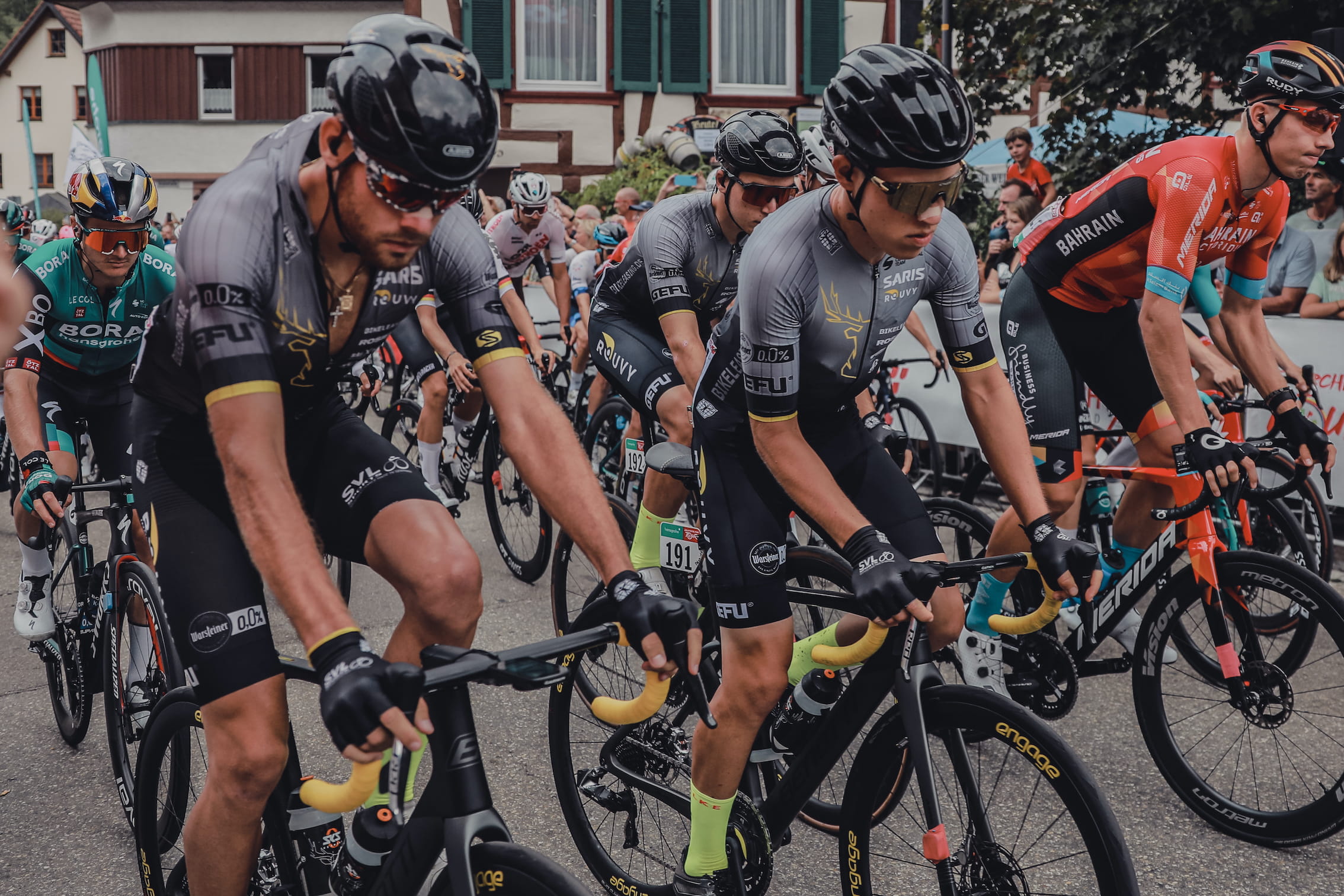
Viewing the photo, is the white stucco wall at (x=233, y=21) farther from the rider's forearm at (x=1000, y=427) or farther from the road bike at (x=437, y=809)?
the road bike at (x=437, y=809)

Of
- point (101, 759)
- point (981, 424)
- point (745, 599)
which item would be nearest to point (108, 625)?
point (101, 759)

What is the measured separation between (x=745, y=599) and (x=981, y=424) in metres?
0.81

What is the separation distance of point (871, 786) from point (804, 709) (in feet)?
1.63

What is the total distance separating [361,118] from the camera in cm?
210

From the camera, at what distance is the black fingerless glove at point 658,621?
7.01 ft

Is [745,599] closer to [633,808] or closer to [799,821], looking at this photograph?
[633,808]

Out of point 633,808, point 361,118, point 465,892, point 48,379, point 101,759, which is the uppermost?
point 361,118

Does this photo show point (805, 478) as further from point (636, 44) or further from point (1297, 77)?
point (636, 44)

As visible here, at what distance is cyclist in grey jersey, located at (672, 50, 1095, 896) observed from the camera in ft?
8.83

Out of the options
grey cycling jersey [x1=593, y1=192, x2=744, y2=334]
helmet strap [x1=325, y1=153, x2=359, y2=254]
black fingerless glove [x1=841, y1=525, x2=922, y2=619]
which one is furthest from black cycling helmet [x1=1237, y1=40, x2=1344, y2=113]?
helmet strap [x1=325, y1=153, x2=359, y2=254]

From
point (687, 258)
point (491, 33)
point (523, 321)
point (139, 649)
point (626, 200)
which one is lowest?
point (139, 649)

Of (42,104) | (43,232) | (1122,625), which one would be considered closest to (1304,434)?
(1122,625)

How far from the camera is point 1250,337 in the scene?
4648mm

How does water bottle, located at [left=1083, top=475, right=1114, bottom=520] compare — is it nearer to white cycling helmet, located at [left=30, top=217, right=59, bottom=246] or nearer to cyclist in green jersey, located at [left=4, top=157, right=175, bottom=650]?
cyclist in green jersey, located at [left=4, top=157, right=175, bottom=650]
